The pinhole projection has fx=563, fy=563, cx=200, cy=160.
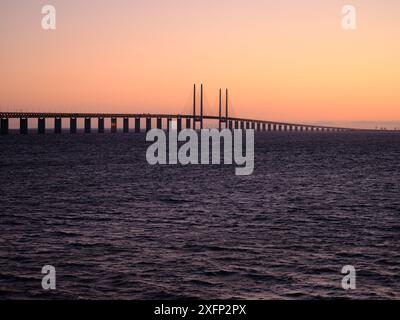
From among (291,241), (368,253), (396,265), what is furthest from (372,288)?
(291,241)

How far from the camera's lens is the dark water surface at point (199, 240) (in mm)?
17000

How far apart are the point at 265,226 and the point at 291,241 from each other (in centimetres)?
363

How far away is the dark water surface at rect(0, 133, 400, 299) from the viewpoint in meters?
17.0

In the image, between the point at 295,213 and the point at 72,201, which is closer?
the point at 295,213

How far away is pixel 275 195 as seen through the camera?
4000 centimetres

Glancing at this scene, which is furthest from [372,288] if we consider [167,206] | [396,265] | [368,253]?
[167,206]

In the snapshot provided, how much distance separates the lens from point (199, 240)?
23.3 meters

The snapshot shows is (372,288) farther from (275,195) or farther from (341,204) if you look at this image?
(275,195)

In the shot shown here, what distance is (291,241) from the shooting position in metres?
23.2
